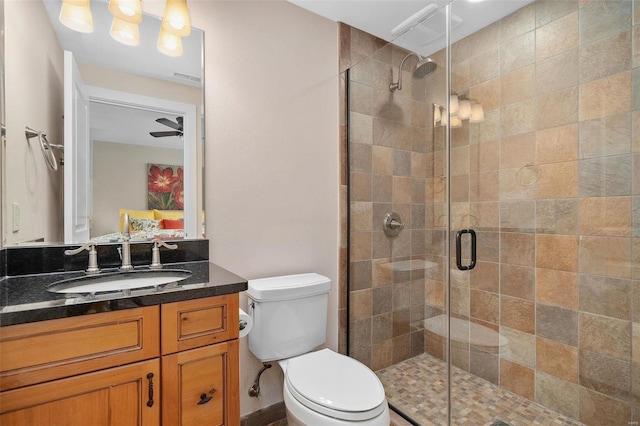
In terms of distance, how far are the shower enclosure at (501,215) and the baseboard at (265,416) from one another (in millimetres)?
574

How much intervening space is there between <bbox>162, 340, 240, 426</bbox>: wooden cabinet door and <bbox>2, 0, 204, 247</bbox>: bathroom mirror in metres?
0.66

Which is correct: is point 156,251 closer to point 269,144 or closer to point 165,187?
point 165,187

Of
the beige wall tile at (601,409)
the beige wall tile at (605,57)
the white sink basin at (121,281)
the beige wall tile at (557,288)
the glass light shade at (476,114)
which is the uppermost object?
the beige wall tile at (605,57)

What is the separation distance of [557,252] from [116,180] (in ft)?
7.28

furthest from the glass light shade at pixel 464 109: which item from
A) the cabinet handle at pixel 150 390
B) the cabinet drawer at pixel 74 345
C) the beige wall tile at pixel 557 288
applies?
the cabinet handle at pixel 150 390

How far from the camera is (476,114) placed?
1.83 metres

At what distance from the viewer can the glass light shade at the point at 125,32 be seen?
4.52 feet

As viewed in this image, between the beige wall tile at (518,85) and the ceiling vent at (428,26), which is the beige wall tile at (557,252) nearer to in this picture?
the beige wall tile at (518,85)

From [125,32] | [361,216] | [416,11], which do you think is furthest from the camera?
[361,216]

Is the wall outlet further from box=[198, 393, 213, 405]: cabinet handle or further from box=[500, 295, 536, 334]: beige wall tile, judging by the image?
box=[500, 295, 536, 334]: beige wall tile

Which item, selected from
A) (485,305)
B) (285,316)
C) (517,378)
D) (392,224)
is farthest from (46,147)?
(517,378)

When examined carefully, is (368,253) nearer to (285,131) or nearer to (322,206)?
(322,206)

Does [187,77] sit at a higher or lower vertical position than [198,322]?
higher

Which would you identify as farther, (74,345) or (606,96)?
(606,96)
